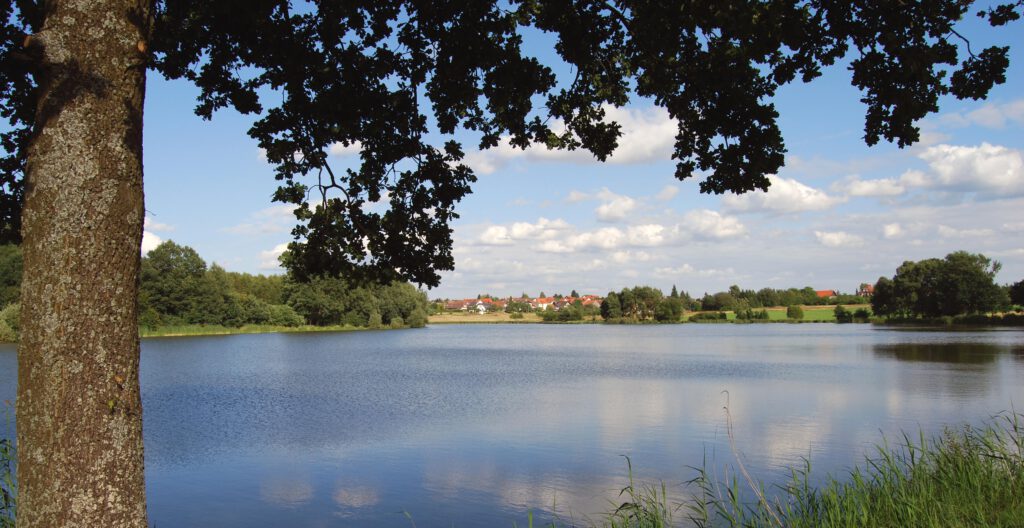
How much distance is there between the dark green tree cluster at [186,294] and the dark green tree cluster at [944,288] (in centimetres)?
7916

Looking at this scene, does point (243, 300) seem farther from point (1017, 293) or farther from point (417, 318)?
point (1017, 293)

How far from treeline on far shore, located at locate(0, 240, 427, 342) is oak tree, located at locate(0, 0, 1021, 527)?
144 feet

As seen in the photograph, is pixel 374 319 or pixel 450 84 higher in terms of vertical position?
pixel 450 84

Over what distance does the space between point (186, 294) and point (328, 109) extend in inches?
2687

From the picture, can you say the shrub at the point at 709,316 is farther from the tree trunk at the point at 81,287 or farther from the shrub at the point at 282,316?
the tree trunk at the point at 81,287

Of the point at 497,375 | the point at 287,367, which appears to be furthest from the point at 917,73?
the point at 287,367

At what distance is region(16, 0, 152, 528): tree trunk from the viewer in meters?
3.30

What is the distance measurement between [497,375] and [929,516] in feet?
77.1

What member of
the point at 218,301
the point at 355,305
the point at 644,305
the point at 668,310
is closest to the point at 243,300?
the point at 218,301

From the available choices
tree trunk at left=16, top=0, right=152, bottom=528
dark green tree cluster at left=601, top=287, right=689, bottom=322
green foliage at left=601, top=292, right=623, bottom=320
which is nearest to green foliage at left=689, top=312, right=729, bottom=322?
dark green tree cluster at left=601, top=287, right=689, bottom=322

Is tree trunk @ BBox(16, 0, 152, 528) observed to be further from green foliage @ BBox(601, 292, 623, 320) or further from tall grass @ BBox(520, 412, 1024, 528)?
green foliage @ BBox(601, 292, 623, 320)

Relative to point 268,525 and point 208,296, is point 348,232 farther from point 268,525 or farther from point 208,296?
point 208,296

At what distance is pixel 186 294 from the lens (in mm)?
67812

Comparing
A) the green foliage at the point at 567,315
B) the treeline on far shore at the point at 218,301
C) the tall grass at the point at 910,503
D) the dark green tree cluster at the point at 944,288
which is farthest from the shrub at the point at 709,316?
the tall grass at the point at 910,503
